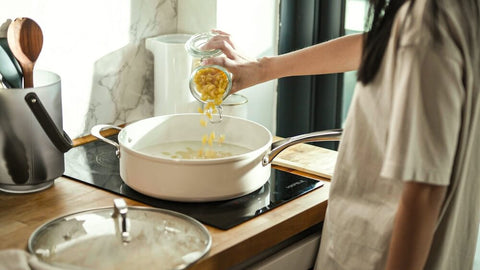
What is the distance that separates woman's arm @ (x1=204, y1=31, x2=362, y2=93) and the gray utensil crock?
0.35 m

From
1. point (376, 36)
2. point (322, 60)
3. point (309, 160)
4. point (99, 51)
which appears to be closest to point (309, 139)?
point (322, 60)

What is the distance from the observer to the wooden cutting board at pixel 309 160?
157 centimetres

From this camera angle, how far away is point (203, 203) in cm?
133

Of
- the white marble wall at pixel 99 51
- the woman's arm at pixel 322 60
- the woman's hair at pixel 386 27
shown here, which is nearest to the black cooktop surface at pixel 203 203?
the white marble wall at pixel 99 51

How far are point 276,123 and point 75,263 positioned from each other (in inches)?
46.0

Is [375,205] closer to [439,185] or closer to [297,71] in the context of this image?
[439,185]

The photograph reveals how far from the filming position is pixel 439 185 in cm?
95

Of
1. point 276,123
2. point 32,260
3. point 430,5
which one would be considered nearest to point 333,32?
point 276,123

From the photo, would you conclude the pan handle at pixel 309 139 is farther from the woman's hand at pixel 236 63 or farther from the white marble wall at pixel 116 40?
the white marble wall at pixel 116 40

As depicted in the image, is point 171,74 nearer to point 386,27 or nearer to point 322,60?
point 322,60

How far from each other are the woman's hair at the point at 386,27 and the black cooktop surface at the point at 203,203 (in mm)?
403

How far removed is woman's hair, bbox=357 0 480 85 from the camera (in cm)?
91

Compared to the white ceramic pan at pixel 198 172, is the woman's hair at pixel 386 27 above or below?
above

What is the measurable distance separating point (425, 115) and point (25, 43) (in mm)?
884
